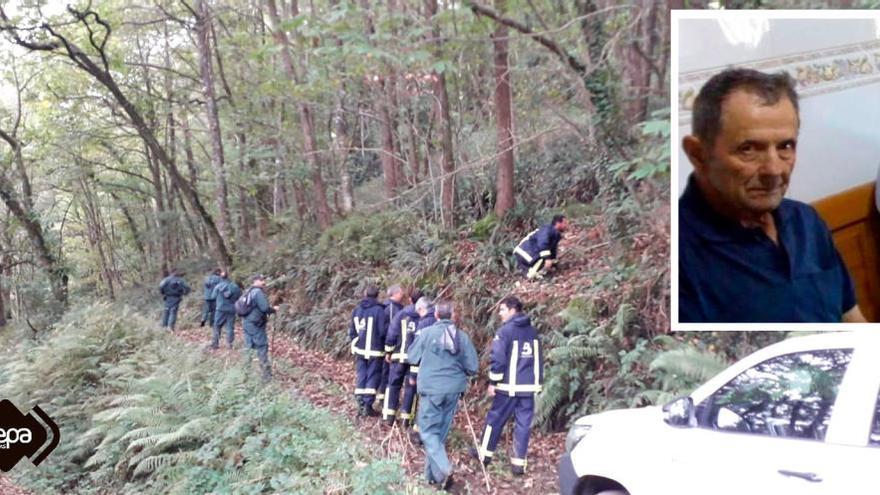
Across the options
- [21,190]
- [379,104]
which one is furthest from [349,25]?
[21,190]

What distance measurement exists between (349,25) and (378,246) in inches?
219

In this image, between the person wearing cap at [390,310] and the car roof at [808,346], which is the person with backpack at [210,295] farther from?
the car roof at [808,346]

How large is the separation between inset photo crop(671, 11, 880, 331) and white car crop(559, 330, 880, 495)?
160 centimetres

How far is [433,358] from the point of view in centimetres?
621

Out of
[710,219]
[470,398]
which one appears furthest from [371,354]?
[710,219]

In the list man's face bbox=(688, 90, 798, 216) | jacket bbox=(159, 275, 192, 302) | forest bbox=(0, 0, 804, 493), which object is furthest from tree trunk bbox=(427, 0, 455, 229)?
jacket bbox=(159, 275, 192, 302)

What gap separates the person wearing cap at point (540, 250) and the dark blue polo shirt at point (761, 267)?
11.6 feet

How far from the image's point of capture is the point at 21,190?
60.3 feet

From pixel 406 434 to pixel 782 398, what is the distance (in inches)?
188

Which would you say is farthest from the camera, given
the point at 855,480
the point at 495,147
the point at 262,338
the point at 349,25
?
the point at 495,147

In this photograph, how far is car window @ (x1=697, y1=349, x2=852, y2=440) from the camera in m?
3.31

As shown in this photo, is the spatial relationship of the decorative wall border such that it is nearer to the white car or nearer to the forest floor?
the white car

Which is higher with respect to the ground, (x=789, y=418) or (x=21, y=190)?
(x=21, y=190)

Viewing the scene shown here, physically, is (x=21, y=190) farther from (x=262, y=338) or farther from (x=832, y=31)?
(x=832, y=31)
